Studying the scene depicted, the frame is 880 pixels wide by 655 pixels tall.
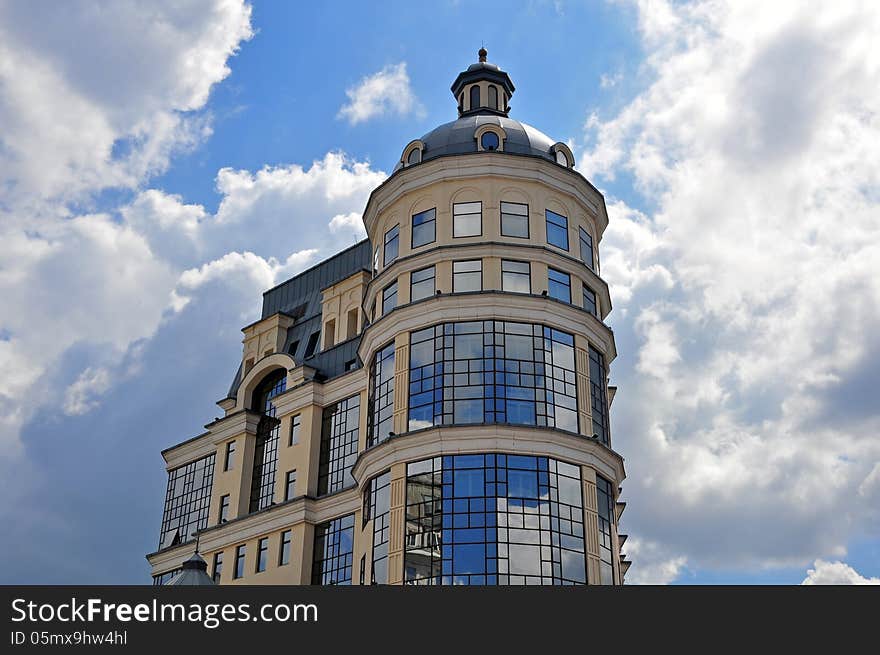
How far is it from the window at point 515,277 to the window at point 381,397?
5795mm

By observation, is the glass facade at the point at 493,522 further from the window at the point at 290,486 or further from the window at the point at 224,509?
the window at the point at 224,509

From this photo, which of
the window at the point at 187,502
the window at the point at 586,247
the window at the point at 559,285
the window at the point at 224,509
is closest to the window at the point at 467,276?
the window at the point at 559,285

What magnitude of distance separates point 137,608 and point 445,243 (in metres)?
26.4

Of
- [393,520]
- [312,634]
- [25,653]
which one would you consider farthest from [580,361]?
[25,653]

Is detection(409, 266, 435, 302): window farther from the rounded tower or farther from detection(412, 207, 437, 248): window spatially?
detection(412, 207, 437, 248): window

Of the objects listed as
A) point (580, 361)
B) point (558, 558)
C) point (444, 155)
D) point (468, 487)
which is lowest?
point (558, 558)

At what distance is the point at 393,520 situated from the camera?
43.4 metres

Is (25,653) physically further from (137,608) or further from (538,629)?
(538,629)

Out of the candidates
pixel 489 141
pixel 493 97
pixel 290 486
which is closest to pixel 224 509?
pixel 290 486

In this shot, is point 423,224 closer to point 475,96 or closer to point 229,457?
point 475,96

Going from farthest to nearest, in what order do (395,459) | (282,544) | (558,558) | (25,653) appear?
(282,544) → (395,459) → (558,558) → (25,653)

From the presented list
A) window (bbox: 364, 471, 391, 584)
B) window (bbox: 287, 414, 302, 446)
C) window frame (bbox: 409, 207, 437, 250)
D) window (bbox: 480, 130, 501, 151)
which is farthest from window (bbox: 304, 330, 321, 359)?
window (bbox: 480, 130, 501, 151)

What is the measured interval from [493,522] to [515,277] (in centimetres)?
1148

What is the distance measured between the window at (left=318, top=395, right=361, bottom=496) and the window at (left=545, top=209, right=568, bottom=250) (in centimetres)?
1417
